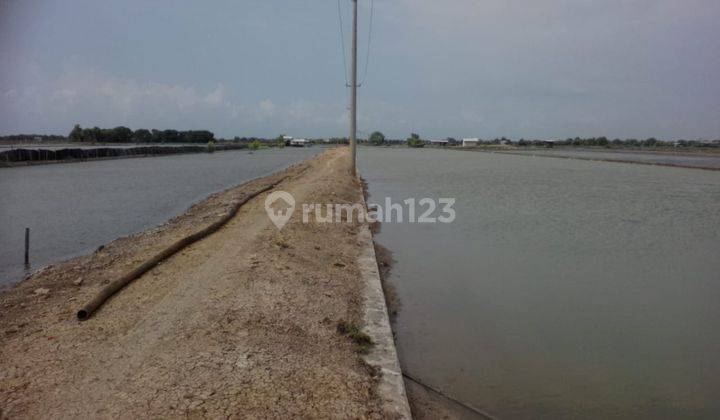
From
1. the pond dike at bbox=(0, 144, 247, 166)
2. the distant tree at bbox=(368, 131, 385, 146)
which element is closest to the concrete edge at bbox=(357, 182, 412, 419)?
the pond dike at bbox=(0, 144, 247, 166)

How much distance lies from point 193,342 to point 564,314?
4.49m

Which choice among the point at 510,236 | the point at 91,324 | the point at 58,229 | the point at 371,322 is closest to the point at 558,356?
the point at 371,322

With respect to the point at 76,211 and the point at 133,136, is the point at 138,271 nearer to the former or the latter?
the point at 76,211

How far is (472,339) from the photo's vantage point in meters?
5.82

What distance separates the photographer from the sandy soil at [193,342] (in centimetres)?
355

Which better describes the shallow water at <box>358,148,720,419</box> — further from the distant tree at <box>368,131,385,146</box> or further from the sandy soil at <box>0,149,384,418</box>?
the distant tree at <box>368,131,385,146</box>

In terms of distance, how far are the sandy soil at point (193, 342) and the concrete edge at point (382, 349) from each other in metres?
0.10

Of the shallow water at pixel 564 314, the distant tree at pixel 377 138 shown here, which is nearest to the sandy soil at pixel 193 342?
the shallow water at pixel 564 314

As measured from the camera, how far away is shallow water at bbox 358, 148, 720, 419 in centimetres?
467

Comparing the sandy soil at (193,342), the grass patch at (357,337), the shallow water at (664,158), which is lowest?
the shallow water at (664,158)

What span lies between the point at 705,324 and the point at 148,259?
23.4 feet

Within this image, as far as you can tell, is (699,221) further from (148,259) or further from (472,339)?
(148,259)

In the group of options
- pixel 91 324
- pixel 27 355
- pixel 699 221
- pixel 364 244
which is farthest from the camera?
pixel 699 221

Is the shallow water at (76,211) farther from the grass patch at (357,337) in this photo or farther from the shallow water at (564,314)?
the shallow water at (564,314)
